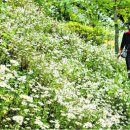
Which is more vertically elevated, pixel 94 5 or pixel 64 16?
pixel 94 5

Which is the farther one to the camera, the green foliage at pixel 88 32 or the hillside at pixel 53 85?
the green foliage at pixel 88 32

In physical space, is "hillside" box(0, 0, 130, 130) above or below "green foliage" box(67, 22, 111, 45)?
above

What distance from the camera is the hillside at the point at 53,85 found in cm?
523

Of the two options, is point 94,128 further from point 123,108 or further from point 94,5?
point 94,5

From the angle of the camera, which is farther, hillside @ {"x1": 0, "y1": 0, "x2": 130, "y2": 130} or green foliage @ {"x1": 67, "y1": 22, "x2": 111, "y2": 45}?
green foliage @ {"x1": 67, "y1": 22, "x2": 111, "y2": 45}

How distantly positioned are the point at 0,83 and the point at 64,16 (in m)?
16.7

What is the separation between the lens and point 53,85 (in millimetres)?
6672

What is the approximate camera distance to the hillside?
17.2 ft

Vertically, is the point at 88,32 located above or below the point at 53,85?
below

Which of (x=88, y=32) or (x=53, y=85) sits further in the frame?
(x=88, y=32)

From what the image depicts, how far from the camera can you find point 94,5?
13.8m

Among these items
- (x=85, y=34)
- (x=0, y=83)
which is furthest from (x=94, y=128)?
(x=85, y=34)

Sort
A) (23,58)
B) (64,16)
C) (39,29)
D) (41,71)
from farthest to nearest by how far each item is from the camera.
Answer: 1. (64,16)
2. (39,29)
3. (23,58)
4. (41,71)

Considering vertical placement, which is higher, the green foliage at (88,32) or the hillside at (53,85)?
the hillside at (53,85)
